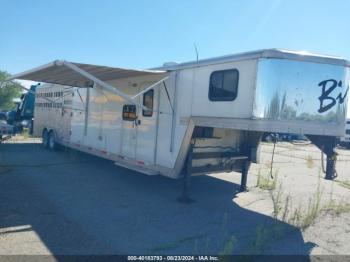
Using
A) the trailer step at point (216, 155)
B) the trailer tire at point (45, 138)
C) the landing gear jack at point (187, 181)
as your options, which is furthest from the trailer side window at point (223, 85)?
the trailer tire at point (45, 138)

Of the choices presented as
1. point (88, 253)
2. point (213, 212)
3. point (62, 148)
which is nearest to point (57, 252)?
point (88, 253)

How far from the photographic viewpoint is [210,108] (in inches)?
254

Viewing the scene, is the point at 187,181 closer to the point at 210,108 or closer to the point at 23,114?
the point at 210,108

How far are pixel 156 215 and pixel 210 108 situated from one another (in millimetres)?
2323

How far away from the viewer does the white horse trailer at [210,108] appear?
18.1 feet

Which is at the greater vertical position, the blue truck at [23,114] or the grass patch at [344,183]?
the blue truck at [23,114]

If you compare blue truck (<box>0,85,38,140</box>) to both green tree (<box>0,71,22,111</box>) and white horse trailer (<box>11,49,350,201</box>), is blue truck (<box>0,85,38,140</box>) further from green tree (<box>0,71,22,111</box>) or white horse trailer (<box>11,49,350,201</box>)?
green tree (<box>0,71,22,111</box>)

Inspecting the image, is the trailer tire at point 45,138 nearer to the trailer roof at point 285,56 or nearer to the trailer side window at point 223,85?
the trailer side window at point 223,85

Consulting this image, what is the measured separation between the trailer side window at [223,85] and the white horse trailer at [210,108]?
0.06 feet

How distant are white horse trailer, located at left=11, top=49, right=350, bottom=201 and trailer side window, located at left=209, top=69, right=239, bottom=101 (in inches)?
0.7

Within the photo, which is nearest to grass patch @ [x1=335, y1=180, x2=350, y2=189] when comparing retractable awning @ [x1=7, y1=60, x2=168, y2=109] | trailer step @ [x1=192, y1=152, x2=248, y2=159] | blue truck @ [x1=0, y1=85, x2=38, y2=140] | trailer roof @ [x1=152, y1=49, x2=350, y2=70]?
trailer step @ [x1=192, y1=152, x2=248, y2=159]

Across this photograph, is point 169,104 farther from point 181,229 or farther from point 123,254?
point 123,254

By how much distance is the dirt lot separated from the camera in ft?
15.9

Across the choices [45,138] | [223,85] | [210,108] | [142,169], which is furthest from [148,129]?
[45,138]
